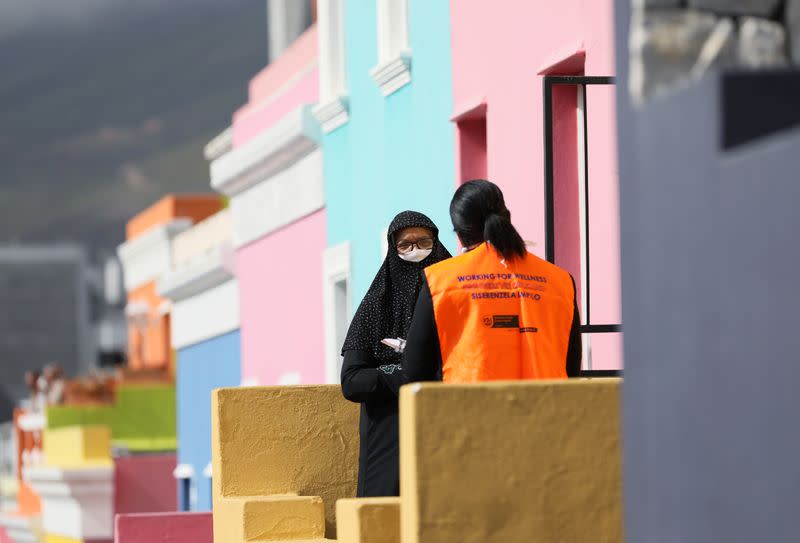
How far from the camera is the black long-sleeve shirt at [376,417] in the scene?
8.13m

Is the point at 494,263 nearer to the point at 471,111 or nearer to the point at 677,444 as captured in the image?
the point at 677,444

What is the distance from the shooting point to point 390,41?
15.2m

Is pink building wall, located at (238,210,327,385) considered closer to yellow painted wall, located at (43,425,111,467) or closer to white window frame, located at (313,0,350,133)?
white window frame, located at (313,0,350,133)

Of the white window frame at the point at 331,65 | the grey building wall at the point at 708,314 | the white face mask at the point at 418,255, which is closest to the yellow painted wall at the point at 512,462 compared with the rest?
the grey building wall at the point at 708,314

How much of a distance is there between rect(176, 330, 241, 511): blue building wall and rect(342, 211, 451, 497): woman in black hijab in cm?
1417

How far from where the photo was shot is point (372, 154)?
15773 mm

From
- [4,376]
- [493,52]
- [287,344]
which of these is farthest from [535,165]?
[4,376]

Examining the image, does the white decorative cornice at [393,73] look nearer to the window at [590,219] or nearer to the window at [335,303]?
the window at [335,303]

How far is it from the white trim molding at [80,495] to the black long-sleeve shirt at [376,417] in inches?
848

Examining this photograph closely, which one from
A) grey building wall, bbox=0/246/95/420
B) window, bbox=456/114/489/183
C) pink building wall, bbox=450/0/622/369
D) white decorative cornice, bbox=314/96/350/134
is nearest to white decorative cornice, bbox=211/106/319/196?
white decorative cornice, bbox=314/96/350/134

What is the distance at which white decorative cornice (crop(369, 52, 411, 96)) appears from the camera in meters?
14.7

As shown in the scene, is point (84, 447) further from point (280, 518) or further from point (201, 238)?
point (280, 518)

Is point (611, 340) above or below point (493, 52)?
below

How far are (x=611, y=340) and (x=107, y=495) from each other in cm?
2072
